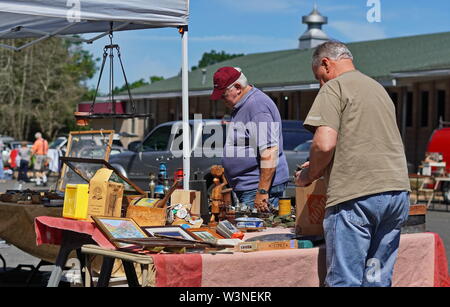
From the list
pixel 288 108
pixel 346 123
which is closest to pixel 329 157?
pixel 346 123

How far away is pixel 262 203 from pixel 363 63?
80.2 feet

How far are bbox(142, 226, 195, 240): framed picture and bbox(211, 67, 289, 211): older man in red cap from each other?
129cm

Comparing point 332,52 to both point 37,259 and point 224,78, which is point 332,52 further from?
point 37,259

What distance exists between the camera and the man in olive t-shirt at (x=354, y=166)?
4.07 metres

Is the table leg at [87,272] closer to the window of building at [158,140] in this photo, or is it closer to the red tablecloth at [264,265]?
the red tablecloth at [264,265]

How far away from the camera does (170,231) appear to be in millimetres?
4566

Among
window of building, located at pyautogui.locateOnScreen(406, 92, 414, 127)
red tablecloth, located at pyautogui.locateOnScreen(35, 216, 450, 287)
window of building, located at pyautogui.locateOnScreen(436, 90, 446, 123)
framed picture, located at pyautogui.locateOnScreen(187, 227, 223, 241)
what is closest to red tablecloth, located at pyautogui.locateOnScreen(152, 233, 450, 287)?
red tablecloth, located at pyautogui.locateOnScreen(35, 216, 450, 287)

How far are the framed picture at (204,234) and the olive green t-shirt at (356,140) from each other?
77 cm

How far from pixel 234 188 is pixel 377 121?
2.25m

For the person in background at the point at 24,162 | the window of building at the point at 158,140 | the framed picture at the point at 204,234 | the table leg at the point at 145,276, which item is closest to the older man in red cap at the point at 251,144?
the framed picture at the point at 204,234

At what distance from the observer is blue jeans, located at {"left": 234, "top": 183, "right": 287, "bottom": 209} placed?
6066 millimetres

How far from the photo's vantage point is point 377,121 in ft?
13.5
